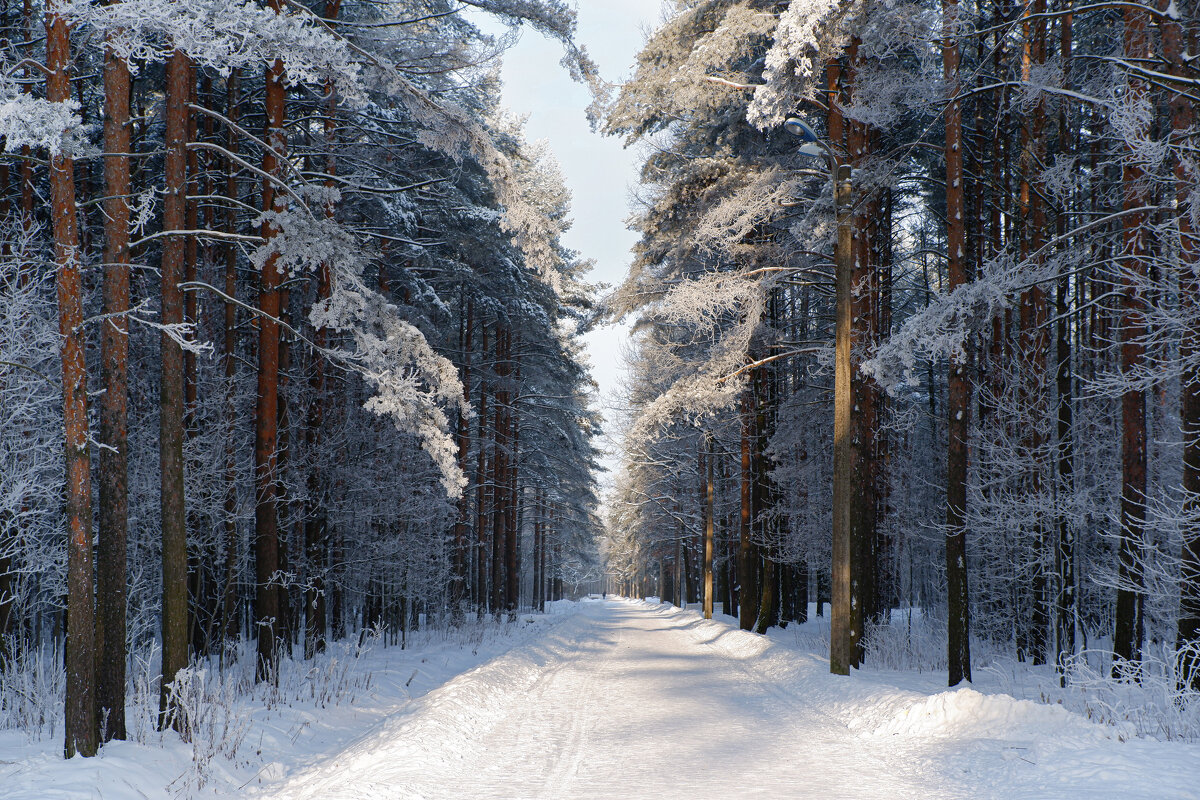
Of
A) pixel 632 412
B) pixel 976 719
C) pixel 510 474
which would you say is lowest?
pixel 976 719

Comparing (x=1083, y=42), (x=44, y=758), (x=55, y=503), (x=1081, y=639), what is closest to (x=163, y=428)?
(x=44, y=758)

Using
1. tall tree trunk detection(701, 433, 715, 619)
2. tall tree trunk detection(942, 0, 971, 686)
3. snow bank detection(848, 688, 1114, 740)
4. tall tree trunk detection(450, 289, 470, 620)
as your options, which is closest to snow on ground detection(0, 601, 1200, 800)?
snow bank detection(848, 688, 1114, 740)

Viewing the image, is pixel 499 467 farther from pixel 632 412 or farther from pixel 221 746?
pixel 221 746

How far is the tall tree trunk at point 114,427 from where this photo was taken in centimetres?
748

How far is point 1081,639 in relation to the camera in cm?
1745

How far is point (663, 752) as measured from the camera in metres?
7.57

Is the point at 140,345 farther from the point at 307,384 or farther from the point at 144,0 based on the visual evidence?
the point at 144,0

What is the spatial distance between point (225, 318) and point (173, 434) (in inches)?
313

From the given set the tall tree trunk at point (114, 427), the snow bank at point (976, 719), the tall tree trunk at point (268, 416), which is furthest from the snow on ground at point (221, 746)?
the snow bank at point (976, 719)

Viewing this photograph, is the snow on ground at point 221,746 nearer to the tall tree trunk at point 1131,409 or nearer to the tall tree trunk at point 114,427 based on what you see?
the tall tree trunk at point 114,427

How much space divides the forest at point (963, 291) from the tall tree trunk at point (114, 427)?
856 centimetres

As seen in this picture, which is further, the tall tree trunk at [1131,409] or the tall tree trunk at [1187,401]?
the tall tree trunk at [1131,409]

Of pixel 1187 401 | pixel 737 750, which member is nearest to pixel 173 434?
pixel 737 750

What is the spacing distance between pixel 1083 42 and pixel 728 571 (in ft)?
80.7
